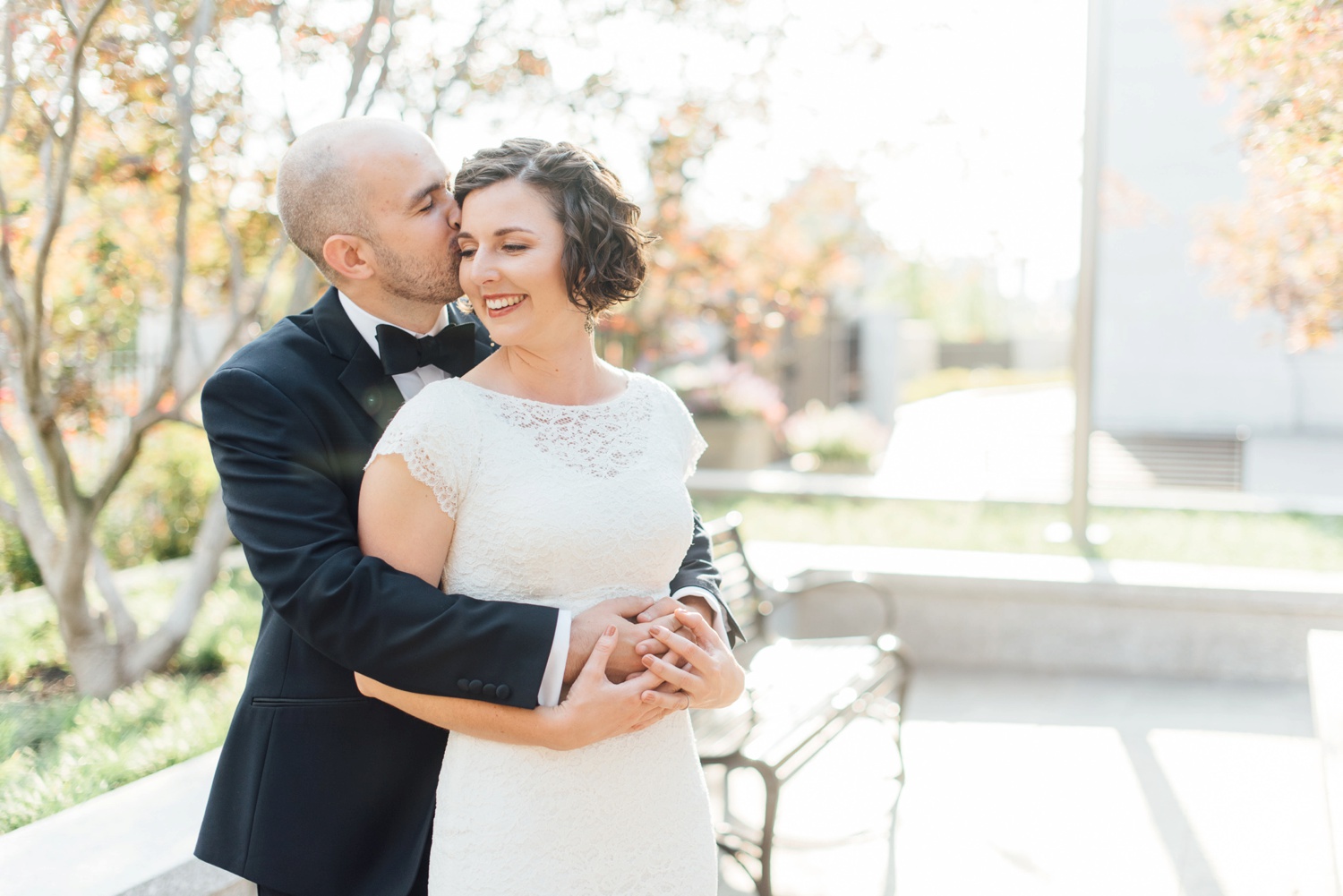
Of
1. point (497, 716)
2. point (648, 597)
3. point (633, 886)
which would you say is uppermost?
point (648, 597)

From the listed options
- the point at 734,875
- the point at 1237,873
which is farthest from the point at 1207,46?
the point at 734,875

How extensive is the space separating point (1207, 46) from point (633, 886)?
624 cm

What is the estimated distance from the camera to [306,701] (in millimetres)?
1788

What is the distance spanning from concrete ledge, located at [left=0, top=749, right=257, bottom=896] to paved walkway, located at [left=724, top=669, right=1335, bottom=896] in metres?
1.74

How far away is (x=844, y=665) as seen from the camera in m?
4.16

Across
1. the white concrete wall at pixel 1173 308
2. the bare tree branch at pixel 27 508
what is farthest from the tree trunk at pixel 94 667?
the white concrete wall at pixel 1173 308

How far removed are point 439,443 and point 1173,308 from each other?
→ 58.6ft

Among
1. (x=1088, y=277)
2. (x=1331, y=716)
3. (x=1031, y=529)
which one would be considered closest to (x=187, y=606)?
(x=1331, y=716)

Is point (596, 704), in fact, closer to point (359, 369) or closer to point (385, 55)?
point (359, 369)

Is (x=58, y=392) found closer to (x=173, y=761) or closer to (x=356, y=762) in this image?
(x=173, y=761)

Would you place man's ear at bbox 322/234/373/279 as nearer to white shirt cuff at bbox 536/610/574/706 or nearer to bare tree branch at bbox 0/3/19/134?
white shirt cuff at bbox 536/610/574/706

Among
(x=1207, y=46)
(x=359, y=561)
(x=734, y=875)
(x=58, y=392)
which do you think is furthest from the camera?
(x=1207, y=46)

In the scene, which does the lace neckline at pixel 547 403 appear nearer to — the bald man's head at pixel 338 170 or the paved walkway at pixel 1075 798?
the bald man's head at pixel 338 170

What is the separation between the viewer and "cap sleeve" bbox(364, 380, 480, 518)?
155cm
